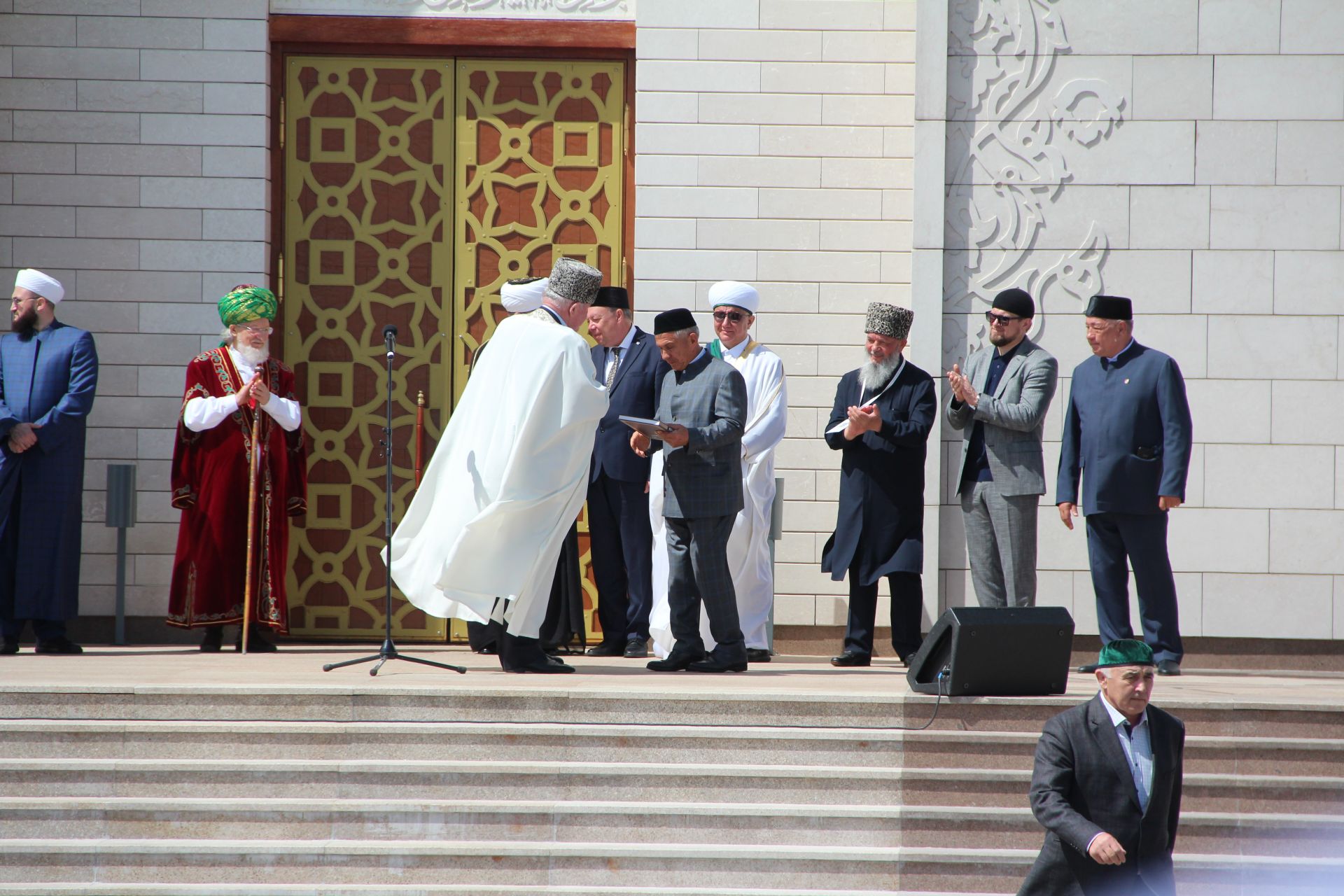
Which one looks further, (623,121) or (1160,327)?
(623,121)

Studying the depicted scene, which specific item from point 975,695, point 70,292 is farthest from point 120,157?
point 975,695

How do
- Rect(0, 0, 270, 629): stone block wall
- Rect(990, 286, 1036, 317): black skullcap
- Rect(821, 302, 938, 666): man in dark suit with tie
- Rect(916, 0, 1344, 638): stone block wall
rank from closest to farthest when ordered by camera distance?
Rect(990, 286, 1036, 317): black skullcap < Rect(821, 302, 938, 666): man in dark suit with tie < Rect(916, 0, 1344, 638): stone block wall < Rect(0, 0, 270, 629): stone block wall

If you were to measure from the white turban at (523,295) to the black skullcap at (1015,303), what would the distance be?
6.58 feet

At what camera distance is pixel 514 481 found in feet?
19.1

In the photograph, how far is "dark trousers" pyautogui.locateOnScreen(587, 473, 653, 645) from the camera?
6.94 meters

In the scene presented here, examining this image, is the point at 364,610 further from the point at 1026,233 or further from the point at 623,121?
the point at 1026,233

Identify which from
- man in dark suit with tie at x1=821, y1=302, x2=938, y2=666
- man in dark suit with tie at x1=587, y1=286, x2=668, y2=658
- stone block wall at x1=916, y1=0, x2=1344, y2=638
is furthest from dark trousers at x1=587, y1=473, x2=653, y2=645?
stone block wall at x1=916, y1=0, x2=1344, y2=638

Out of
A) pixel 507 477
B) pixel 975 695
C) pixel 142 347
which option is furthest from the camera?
pixel 142 347

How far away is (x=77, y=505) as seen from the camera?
7102 millimetres

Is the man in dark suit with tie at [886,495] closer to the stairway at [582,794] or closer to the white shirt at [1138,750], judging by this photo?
the stairway at [582,794]

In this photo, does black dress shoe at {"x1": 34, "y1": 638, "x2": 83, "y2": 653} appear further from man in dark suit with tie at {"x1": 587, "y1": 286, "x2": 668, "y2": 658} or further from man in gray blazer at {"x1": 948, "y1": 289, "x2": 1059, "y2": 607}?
man in gray blazer at {"x1": 948, "y1": 289, "x2": 1059, "y2": 607}

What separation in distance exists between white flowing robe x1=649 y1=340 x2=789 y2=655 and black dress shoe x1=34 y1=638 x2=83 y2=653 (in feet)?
9.22

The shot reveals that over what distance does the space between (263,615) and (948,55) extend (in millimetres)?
4468

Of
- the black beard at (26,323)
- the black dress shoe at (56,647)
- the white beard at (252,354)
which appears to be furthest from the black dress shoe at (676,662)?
the black beard at (26,323)
